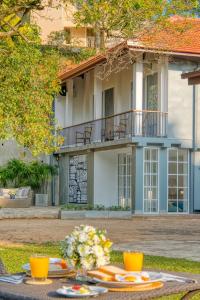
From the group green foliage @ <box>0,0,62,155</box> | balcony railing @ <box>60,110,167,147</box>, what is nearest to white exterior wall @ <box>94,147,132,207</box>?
balcony railing @ <box>60,110,167,147</box>

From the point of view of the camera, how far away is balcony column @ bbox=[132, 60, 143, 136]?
24.0m

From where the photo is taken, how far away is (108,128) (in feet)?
88.3

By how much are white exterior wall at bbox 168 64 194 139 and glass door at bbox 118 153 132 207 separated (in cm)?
305

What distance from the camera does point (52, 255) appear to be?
437 inches

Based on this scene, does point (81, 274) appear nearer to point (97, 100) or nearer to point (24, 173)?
point (97, 100)

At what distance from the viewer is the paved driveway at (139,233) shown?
13047 mm

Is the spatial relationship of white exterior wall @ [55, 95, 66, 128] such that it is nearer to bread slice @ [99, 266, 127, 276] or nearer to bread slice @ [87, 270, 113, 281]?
bread slice @ [99, 266, 127, 276]

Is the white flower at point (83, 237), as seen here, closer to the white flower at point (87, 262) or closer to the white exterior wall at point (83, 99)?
the white flower at point (87, 262)

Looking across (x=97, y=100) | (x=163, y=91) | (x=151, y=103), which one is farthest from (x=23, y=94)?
(x=97, y=100)

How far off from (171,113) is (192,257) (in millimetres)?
13367

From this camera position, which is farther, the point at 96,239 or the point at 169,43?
the point at 169,43

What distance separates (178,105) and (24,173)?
9128 mm

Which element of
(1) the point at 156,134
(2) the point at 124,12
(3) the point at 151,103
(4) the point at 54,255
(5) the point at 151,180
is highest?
(2) the point at 124,12

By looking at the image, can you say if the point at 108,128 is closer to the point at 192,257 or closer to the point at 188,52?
the point at 188,52
